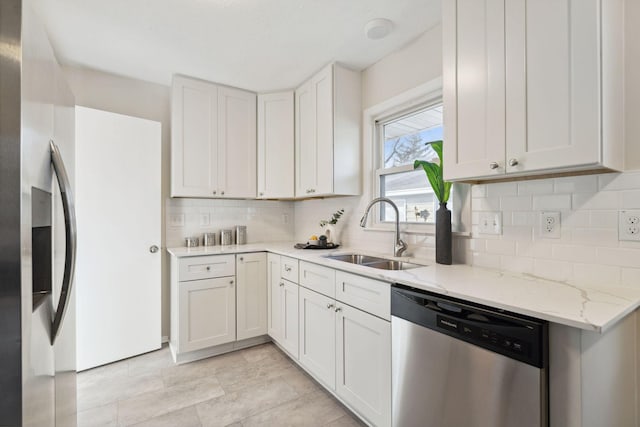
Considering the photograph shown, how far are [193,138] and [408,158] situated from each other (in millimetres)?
1927

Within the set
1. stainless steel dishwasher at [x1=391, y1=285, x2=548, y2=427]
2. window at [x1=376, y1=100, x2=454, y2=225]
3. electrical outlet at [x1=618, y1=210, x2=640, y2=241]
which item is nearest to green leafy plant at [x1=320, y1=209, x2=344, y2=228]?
window at [x1=376, y1=100, x2=454, y2=225]

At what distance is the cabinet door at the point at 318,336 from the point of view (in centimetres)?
192

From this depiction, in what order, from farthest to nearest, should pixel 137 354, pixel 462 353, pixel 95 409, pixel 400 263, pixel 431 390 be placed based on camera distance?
pixel 137 354 < pixel 400 263 < pixel 95 409 < pixel 431 390 < pixel 462 353

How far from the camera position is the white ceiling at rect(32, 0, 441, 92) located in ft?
6.01

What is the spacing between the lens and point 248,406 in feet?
6.29

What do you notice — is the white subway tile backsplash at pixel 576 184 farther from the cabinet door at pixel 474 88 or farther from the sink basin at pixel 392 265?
the sink basin at pixel 392 265

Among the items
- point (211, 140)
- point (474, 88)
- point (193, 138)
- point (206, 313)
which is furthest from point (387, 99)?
point (206, 313)

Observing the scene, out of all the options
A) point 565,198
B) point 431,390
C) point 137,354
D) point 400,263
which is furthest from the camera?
point 137,354

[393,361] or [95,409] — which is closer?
[393,361]

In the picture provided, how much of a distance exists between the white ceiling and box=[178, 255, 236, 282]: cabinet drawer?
1638 mm

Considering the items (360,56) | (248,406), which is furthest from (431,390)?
(360,56)

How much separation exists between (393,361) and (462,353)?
400 mm

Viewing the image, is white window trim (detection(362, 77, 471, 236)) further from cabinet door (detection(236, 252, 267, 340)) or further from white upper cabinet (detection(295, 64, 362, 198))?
cabinet door (detection(236, 252, 267, 340))

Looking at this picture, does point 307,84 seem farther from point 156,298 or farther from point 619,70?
point 156,298
